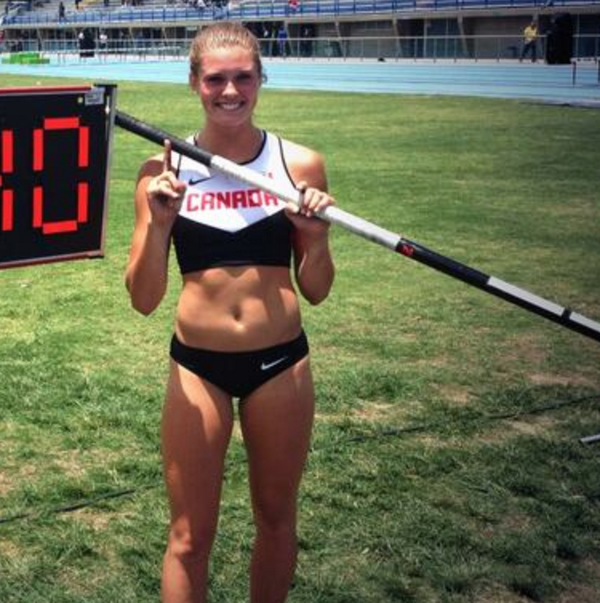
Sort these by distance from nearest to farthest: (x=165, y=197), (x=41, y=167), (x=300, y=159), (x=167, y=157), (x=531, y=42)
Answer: (x=165, y=197)
(x=167, y=157)
(x=300, y=159)
(x=41, y=167)
(x=531, y=42)

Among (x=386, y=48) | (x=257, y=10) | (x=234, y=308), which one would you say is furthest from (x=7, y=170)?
(x=257, y=10)

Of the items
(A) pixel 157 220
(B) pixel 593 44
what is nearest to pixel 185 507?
(A) pixel 157 220

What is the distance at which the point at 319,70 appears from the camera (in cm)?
4278

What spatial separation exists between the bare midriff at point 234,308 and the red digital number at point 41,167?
57 centimetres

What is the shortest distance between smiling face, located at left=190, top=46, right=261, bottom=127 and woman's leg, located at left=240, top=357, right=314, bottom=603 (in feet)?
2.47

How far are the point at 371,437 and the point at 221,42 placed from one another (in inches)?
104

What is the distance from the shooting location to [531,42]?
38375 millimetres

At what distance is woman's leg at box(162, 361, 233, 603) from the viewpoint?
2584 millimetres

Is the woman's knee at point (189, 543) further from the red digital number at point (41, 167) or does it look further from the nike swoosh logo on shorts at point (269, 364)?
the red digital number at point (41, 167)

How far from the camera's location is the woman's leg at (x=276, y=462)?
2623mm

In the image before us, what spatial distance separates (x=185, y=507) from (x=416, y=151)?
14312 mm

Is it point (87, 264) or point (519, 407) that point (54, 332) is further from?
point (519, 407)

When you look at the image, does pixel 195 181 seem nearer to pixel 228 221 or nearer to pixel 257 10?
pixel 228 221

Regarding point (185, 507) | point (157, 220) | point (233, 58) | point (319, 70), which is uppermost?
point (319, 70)
